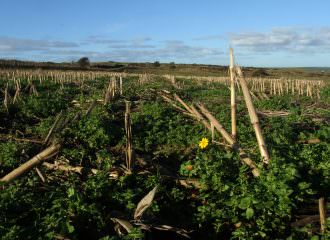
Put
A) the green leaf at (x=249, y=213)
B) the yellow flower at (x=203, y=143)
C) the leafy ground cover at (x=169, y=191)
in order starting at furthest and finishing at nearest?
the yellow flower at (x=203, y=143), the green leaf at (x=249, y=213), the leafy ground cover at (x=169, y=191)

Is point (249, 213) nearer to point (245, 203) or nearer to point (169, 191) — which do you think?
point (245, 203)

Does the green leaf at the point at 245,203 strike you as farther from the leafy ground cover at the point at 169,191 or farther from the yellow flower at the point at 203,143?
the yellow flower at the point at 203,143

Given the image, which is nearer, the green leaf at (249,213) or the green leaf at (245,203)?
the green leaf at (249,213)

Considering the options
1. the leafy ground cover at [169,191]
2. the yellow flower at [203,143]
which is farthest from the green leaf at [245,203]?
the yellow flower at [203,143]

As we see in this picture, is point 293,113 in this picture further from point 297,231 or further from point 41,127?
point 297,231

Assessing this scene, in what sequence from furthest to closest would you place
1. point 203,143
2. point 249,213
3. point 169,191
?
point 203,143 → point 169,191 → point 249,213

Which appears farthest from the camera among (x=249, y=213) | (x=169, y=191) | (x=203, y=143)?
(x=203, y=143)

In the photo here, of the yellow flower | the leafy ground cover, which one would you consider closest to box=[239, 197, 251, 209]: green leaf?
the leafy ground cover

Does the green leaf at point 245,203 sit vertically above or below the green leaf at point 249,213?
above

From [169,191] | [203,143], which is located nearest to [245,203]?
[169,191]

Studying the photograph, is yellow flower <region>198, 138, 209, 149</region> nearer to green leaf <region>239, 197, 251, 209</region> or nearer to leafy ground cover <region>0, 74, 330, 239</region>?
leafy ground cover <region>0, 74, 330, 239</region>

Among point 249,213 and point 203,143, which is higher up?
point 203,143

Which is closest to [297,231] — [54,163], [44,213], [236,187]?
[236,187]

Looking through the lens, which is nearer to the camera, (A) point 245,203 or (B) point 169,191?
(A) point 245,203
